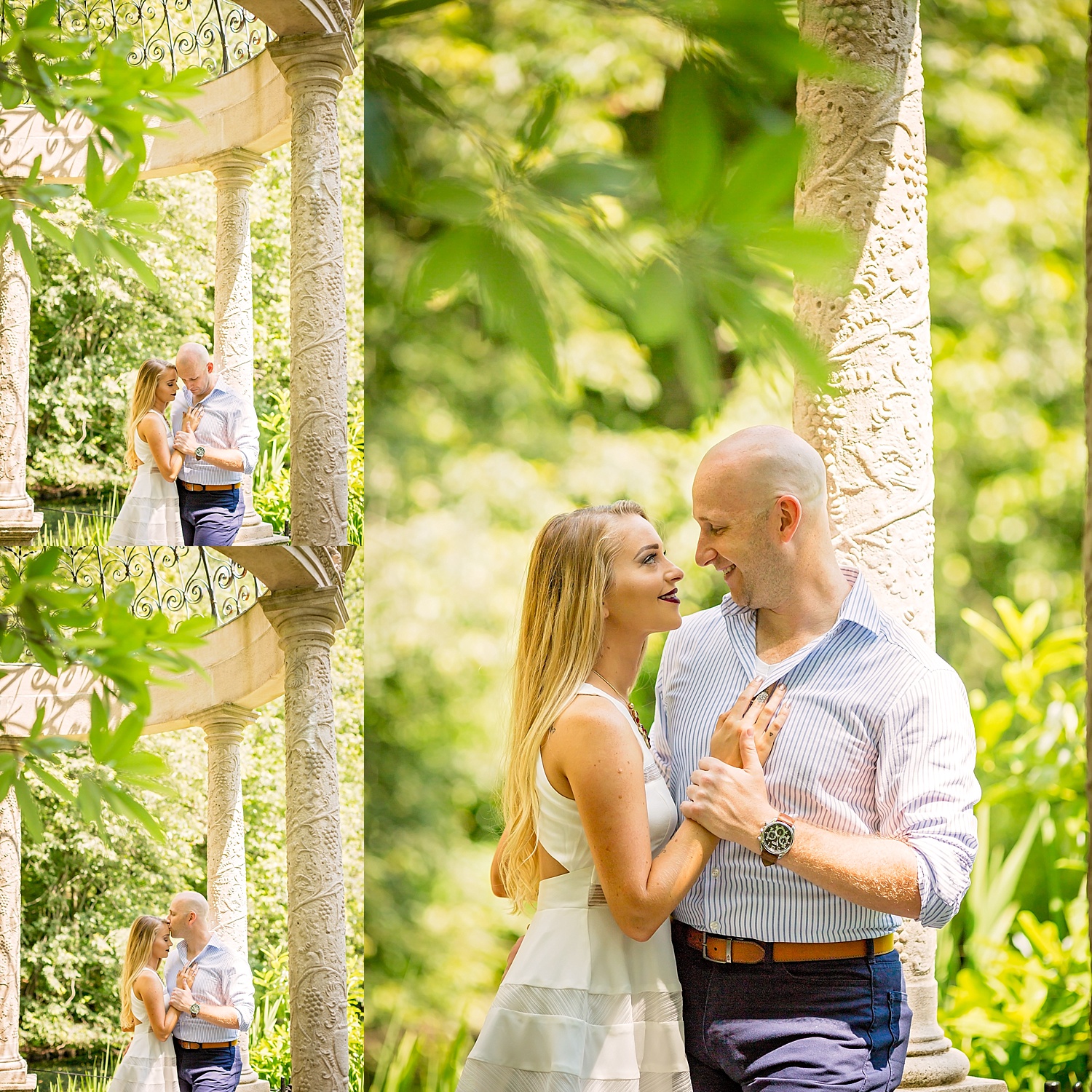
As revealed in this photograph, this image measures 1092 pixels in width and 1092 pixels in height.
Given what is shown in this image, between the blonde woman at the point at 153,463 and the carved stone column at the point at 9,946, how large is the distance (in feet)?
7.85

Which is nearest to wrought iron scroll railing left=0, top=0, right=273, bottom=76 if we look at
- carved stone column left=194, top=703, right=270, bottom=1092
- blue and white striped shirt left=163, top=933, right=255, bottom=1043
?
→ carved stone column left=194, top=703, right=270, bottom=1092

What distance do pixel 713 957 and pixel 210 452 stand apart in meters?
5.34

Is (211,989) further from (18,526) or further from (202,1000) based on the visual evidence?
(18,526)

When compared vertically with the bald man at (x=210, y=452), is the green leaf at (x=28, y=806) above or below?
below

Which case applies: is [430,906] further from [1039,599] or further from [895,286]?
[895,286]

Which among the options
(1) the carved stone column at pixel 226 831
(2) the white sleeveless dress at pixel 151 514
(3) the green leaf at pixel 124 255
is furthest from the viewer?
(1) the carved stone column at pixel 226 831

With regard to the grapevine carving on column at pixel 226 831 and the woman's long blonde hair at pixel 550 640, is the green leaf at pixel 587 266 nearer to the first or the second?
the woman's long blonde hair at pixel 550 640

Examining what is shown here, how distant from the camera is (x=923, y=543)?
3139 mm

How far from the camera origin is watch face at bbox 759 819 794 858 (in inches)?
72.0

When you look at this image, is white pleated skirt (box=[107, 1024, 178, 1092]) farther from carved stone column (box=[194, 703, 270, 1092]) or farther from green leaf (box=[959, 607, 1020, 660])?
green leaf (box=[959, 607, 1020, 660])

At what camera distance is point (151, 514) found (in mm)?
7523

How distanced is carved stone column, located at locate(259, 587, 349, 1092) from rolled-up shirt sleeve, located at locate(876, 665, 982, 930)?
5117mm

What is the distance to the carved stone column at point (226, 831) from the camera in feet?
28.4

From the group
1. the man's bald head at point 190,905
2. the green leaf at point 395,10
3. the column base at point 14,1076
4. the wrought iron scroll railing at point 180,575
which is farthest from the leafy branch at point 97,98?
the column base at point 14,1076
